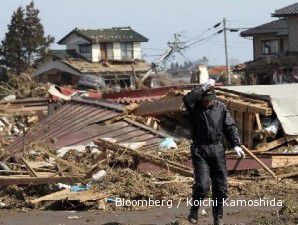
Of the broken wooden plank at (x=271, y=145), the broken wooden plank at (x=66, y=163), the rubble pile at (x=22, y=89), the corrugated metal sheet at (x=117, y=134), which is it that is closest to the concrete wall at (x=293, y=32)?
the rubble pile at (x=22, y=89)

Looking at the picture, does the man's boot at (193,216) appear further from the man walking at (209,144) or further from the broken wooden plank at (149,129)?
the broken wooden plank at (149,129)

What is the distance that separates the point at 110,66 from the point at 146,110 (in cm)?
4052

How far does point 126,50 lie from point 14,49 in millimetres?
11882

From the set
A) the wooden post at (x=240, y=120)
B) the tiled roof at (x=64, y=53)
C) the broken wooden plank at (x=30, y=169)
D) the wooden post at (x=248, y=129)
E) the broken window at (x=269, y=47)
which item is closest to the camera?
the broken wooden plank at (x=30, y=169)

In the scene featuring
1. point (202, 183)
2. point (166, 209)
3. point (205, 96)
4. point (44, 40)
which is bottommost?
point (166, 209)

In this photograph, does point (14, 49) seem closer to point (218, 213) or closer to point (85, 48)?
point (85, 48)

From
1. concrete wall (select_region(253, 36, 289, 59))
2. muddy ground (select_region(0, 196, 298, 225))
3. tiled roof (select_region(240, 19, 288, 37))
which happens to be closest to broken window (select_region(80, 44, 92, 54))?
tiled roof (select_region(240, 19, 288, 37))

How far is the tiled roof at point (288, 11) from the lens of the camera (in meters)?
40.4

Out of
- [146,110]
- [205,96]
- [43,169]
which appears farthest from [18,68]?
[205,96]

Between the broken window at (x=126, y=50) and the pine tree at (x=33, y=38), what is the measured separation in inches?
336

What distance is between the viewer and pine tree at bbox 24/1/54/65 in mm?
53156

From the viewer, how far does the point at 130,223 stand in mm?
8641

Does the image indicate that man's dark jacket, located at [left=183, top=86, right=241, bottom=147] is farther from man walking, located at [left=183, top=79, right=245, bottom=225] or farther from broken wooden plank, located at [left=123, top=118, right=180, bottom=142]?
broken wooden plank, located at [left=123, top=118, right=180, bottom=142]

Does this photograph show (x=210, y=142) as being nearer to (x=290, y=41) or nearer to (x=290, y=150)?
(x=290, y=150)
